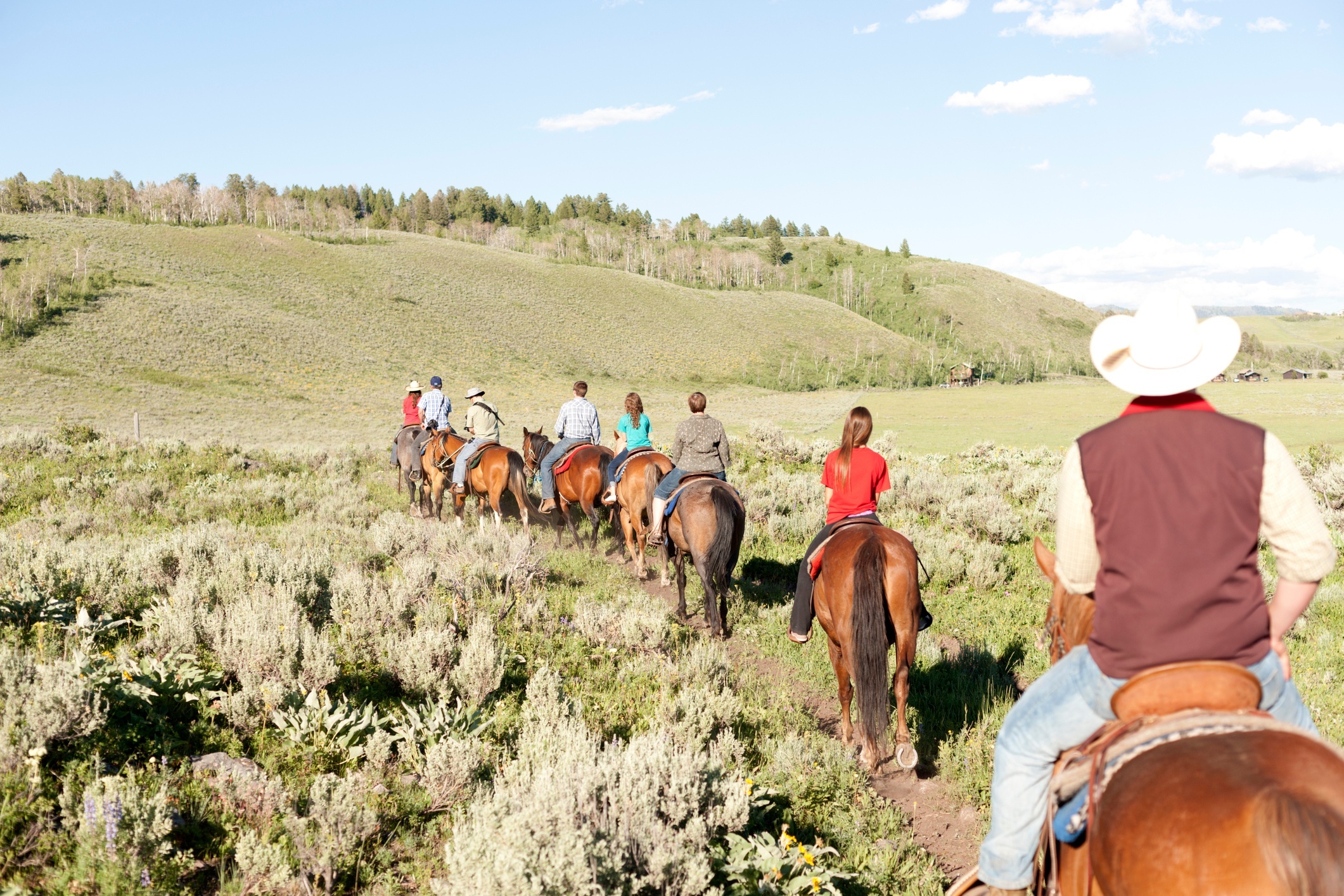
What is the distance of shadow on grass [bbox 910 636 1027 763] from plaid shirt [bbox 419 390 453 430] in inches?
445

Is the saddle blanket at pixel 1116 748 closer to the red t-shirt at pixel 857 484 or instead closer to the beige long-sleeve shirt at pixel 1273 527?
the beige long-sleeve shirt at pixel 1273 527

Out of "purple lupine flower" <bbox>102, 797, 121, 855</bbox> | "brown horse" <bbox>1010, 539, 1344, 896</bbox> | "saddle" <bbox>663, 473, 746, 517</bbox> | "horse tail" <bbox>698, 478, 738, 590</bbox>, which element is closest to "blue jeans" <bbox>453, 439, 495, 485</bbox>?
"saddle" <bbox>663, 473, 746, 517</bbox>

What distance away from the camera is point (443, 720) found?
4.86m

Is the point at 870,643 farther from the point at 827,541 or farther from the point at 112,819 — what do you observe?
the point at 112,819

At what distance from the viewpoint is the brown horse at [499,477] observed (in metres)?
13.3

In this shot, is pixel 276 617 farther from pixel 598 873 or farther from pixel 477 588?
pixel 598 873

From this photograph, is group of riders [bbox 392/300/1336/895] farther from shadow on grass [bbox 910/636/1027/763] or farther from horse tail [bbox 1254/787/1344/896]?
shadow on grass [bbox 910/636/1027/763]

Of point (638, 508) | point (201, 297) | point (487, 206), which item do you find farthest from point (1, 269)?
point (487, 206)

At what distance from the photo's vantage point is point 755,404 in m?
59.9

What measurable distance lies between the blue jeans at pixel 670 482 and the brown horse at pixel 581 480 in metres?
2.32

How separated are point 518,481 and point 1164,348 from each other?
11738 millimetres

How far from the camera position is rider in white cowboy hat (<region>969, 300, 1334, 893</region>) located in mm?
2219

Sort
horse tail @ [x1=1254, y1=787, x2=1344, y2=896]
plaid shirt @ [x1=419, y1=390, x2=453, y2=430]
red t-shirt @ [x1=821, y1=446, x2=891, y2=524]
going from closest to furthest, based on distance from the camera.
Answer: horse tail @ [x1=1254, y1=787, x2=1344, y2=896] < red t-shirt @ [x1=821, y1=446, x2=891, y2=524] < plaid shirt @ [x1=419, y1=390, x2=453, y2=430]

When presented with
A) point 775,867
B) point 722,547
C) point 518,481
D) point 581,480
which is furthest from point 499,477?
point 775,867
